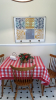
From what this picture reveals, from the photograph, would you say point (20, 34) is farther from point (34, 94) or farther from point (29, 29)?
point (34, 94)

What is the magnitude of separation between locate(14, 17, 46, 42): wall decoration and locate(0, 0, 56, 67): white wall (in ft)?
0.42

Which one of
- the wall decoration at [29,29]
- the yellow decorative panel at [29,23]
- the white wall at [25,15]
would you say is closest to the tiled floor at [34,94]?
the white wall at [25,15]

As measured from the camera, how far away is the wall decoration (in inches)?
93.6

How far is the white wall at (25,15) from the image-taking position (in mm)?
2326

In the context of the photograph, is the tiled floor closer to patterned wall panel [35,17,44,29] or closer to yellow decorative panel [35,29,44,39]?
yellow decorative panel [35,29,44,39]

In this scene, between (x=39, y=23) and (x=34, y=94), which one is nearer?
(x=34, y=94)

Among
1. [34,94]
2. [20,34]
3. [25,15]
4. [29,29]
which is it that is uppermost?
[25,15]

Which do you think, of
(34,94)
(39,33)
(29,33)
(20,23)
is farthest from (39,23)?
(34,94)

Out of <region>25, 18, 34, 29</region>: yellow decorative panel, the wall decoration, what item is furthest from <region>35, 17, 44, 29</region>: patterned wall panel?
<region>25, 18, 34, 29</region>: yellow decorative panel

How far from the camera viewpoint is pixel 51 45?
2592mm

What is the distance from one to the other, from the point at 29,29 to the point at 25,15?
0.42 m

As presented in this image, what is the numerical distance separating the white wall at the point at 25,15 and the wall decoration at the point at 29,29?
0.13 m

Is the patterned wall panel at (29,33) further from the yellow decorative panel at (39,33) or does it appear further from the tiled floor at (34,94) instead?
the tiled floor at (34,94)

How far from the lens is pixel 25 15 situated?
2.38 m
